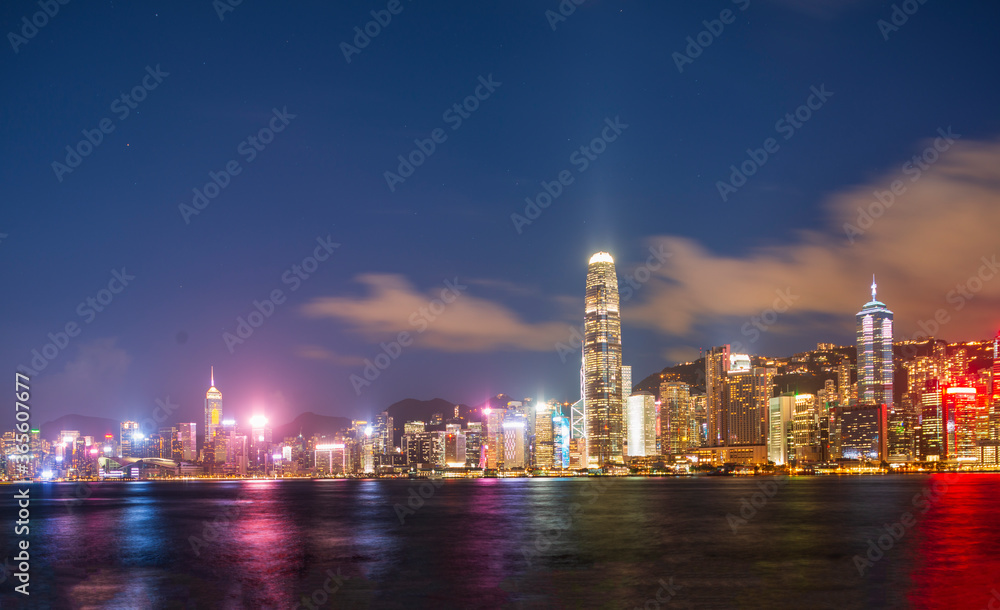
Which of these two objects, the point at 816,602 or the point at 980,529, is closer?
the point at 816,602

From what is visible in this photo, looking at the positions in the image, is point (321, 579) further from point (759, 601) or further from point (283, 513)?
point (283, 513)

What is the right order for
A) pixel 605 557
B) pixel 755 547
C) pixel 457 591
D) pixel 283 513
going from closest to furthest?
pixel 457 591 < pixel 605 557 < pixel 755 547 < pixel 283 513

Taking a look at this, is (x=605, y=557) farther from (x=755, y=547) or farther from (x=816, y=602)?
(x=816, y=602)

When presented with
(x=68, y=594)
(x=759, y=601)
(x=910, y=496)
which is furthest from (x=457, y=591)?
(x=910, y=496)

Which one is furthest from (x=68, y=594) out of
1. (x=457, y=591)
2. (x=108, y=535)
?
(x=108, y=535)

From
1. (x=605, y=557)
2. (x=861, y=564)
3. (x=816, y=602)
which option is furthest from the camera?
(x=605, y=557)

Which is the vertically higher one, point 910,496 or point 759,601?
point 759,601
